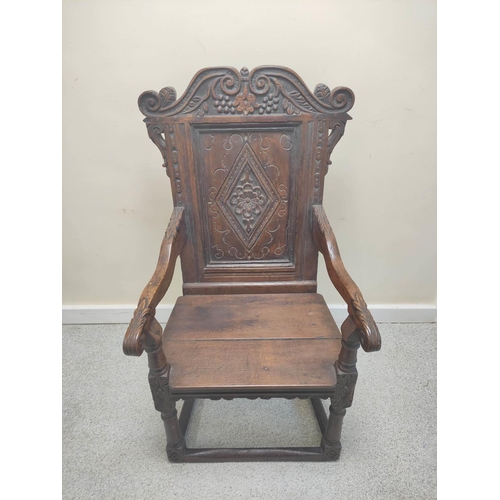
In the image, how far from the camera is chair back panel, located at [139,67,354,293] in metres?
1.26

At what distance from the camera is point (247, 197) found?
4.58 ft

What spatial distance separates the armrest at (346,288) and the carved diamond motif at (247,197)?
201 mm

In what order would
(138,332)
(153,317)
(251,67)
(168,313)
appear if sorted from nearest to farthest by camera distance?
(138,332) → (153,317) → (251,67) → (168,313)

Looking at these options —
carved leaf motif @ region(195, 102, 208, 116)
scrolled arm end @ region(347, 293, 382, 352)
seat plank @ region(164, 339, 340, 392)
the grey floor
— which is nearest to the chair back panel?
carved leaf motif @ region(195, 102, 208, 116)

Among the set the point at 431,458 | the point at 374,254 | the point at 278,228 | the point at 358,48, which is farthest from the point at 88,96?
the point at 431,458

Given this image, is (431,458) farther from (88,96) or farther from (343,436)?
(88,96)

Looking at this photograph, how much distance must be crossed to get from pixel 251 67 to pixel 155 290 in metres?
1.18

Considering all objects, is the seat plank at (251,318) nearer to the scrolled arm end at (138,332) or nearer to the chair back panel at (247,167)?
the chair back panel at (247,167)

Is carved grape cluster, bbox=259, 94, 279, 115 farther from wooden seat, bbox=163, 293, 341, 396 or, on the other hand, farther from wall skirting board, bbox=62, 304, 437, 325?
wall skirting board, bbox=62, 304, 437, 325

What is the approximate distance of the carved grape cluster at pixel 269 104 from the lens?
1.27m

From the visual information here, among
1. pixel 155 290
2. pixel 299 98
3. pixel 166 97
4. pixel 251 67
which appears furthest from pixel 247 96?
pixel 155 290

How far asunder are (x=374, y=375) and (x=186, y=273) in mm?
1076

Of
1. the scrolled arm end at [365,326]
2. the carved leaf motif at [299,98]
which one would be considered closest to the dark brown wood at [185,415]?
the scrolled arm end at [365,326]

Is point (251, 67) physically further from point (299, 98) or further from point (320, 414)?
point (320, 414)
